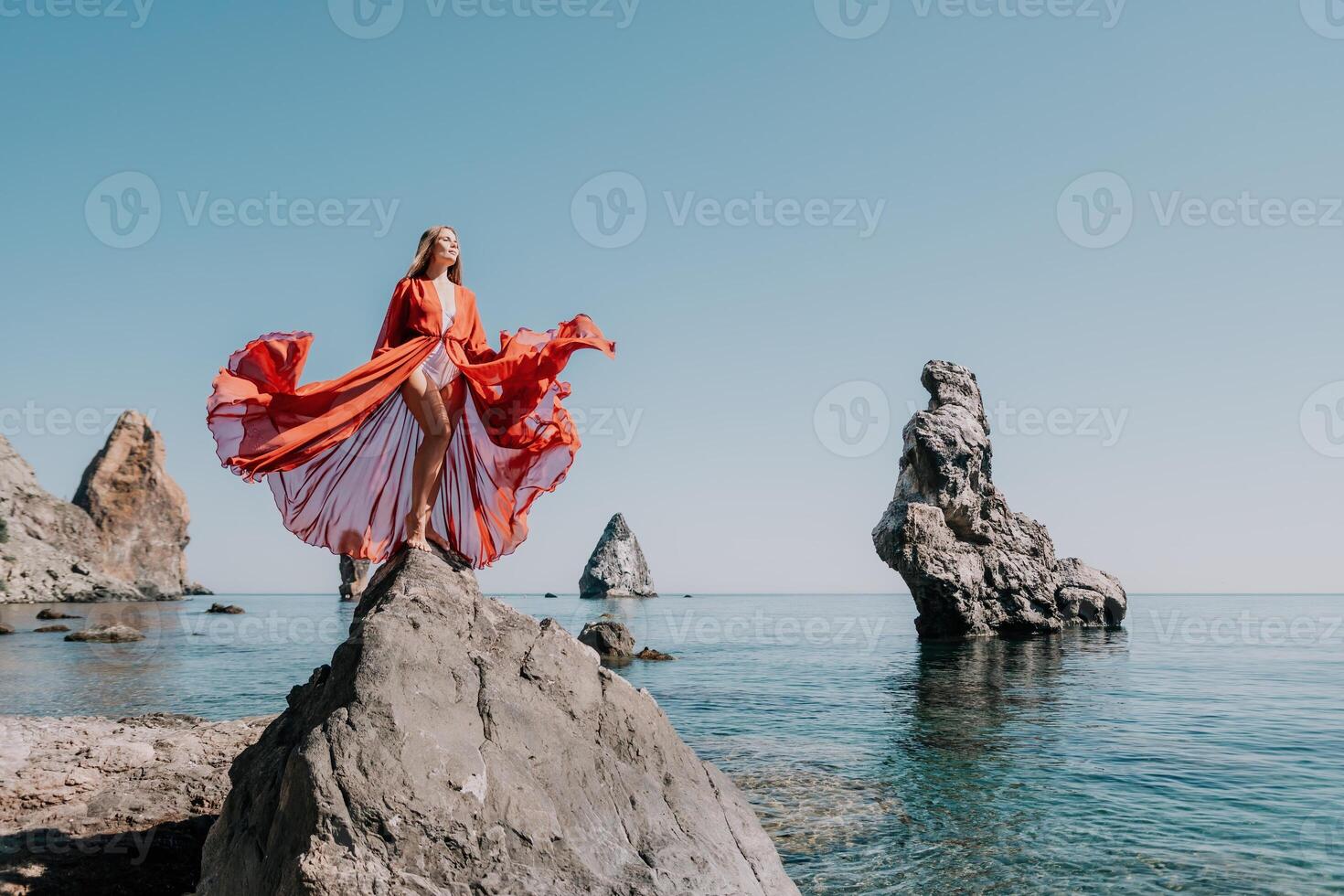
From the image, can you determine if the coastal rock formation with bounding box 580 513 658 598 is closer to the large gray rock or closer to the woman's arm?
the large gray rock

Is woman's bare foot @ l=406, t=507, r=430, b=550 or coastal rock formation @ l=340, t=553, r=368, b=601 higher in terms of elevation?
woman's bare foot @ l=406, t=507, r=430, b=550

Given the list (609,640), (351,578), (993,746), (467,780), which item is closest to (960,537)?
(609,640)

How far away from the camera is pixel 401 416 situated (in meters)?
7.13

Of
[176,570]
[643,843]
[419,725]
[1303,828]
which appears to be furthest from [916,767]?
[176,570]

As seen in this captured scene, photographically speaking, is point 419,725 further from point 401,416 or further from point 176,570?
point 176,570

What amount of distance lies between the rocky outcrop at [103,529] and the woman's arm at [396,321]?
81932 mm

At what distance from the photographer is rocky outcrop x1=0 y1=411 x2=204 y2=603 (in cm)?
7581

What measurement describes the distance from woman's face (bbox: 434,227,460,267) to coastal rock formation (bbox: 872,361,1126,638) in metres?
28.8

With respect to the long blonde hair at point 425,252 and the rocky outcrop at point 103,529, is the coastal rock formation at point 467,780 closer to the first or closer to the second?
the long blonde hair at point 425,252

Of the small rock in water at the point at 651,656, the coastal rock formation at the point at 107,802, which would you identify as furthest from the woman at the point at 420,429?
the small rock in water at the point at 651,656

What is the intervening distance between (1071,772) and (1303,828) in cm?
314

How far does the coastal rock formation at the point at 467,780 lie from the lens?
4.45 meters

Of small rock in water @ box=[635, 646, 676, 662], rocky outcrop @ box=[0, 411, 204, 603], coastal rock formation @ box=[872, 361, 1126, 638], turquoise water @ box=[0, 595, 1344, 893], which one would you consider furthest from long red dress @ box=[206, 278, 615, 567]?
rocky outcrop @ box=[0, 411, 204, 603]

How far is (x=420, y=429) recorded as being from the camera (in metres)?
7.23
